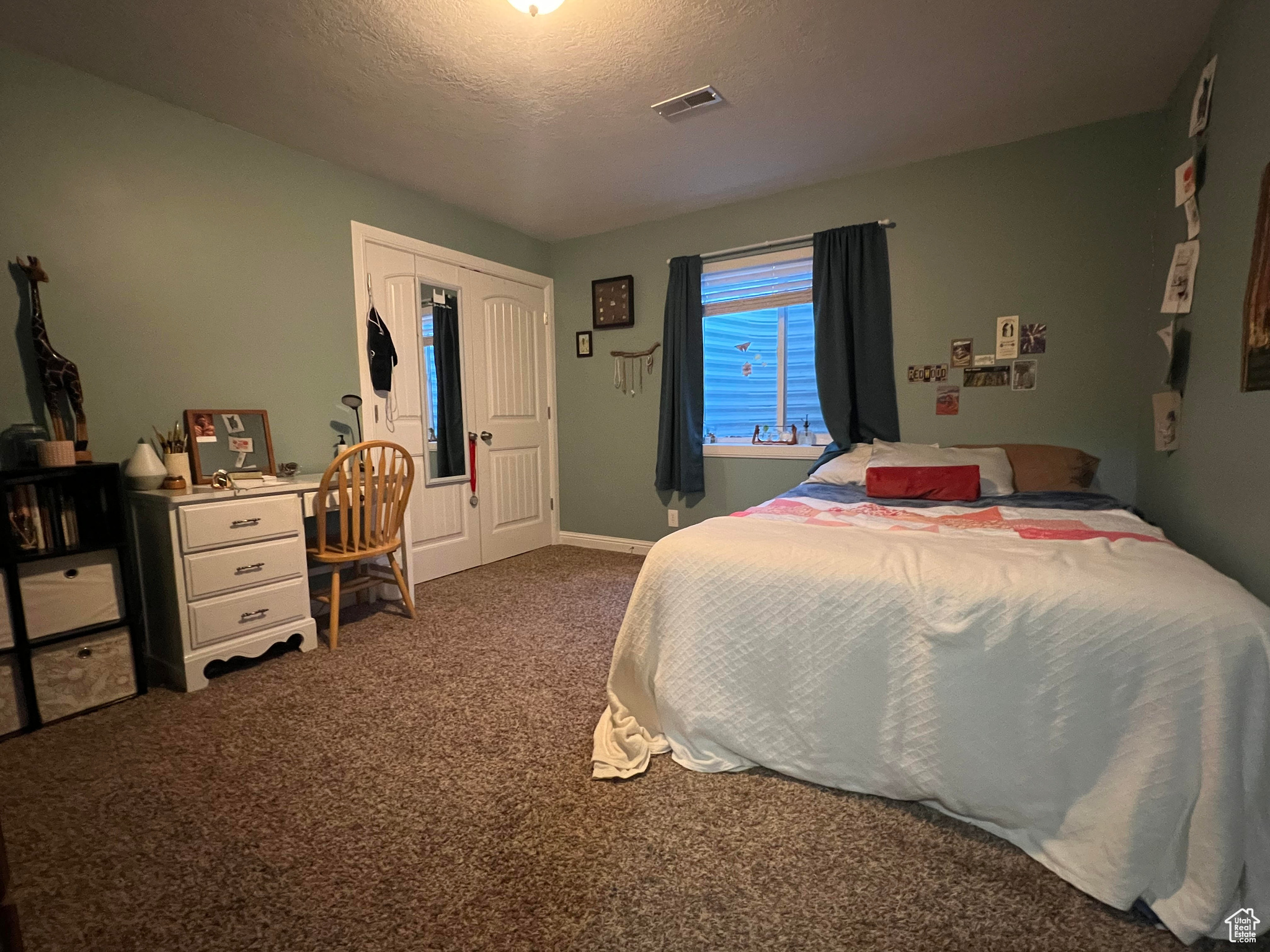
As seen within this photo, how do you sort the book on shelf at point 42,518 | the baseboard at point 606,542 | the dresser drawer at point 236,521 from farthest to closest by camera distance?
1. the baseboard at point 606,542
2. the dresser drawer at point 236,521
3. the book on shelf at point 42,518

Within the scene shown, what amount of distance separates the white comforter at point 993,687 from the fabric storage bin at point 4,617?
192 cm

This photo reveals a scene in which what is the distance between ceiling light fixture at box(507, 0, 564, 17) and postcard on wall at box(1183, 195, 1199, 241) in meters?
2.25

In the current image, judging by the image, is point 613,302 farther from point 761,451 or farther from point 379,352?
point 379,352

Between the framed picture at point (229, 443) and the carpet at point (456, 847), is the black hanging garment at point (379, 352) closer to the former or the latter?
the framed picture at point (229, 443)

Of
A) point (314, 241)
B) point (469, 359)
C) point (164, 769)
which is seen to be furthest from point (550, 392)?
point (164, 769)

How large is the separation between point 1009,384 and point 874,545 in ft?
6.57

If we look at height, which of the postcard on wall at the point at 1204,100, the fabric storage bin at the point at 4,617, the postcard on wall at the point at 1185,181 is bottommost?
the fabric storage bin at the point at 4,617

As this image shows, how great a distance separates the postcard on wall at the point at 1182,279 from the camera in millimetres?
1979

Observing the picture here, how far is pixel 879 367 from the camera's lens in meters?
3.16

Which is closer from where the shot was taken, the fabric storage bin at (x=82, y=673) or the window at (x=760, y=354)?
the fabric storage bin at (x=82, y=673)

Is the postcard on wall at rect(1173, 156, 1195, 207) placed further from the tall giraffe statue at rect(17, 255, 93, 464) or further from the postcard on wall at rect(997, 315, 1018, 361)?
the tall giraffe statue at rect(17, 255, 93, 464)

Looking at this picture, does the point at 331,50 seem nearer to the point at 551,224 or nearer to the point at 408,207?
the point at 408,207

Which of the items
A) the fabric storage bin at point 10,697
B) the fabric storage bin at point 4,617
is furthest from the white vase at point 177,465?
the fabric storage bin at point 10,697

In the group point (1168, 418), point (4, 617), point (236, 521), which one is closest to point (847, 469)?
point (1168, 418)
